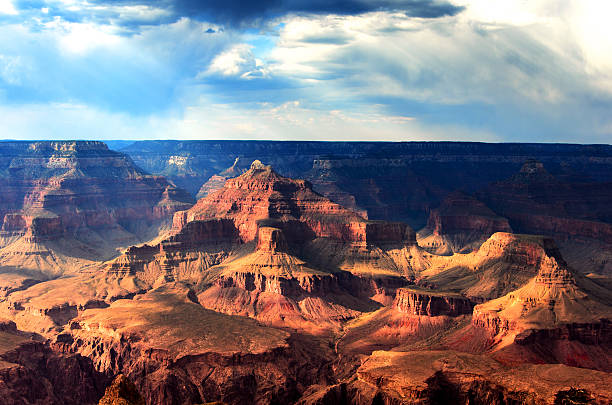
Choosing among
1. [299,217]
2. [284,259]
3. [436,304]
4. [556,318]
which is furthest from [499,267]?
[299,217]

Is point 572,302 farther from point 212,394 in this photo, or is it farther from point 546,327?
point 212,394

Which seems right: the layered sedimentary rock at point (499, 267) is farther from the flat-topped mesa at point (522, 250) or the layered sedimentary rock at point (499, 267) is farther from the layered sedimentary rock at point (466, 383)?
the layered sedimentary rock at point (466, 383)

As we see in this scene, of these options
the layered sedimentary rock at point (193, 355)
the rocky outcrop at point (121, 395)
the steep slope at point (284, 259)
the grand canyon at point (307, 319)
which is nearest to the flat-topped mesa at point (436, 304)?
the grand canyon at point (307, 319)

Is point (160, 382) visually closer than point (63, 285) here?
Yes

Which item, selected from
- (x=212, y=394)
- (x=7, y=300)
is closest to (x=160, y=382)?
(x=212, y=394)

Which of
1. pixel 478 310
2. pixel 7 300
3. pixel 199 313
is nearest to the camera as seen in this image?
pixel 478 310

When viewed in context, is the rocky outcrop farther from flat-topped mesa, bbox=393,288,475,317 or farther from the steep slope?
the steep slope

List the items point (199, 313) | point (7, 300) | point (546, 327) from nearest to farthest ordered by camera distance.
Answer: point (546, 327) < point (199, 313) < point (7, 300)

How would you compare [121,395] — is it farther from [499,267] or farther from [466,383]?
[499,267]

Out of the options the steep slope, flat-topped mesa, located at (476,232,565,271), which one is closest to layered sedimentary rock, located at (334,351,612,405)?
flat-topped mesa, located at (476,232,565,271)
